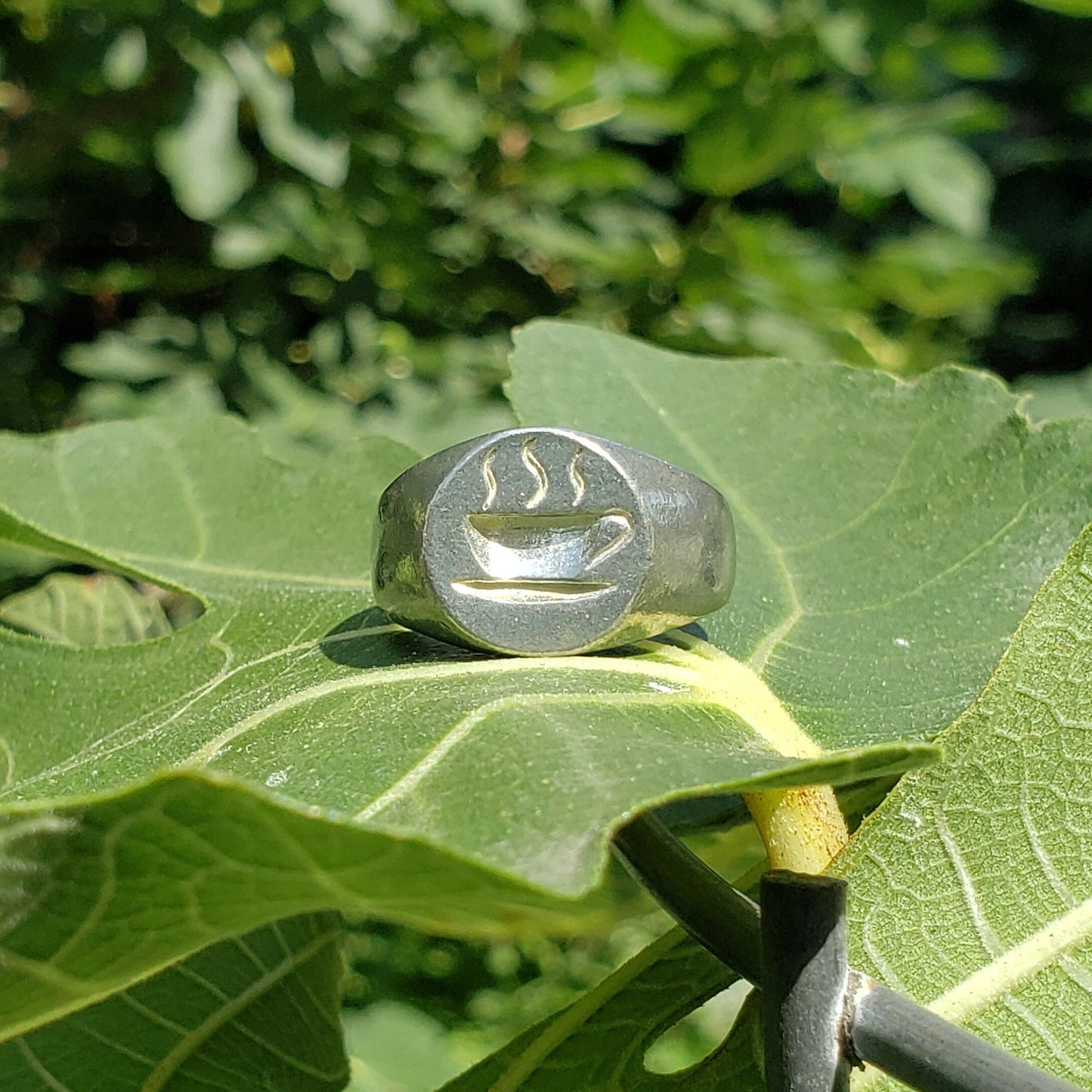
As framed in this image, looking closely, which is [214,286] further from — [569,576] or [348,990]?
[569,576]

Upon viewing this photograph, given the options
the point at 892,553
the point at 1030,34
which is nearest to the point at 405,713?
the point at 892,553

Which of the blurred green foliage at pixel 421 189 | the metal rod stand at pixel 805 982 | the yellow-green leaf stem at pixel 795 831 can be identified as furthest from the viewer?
the blurred green foliage at pixel 421 189

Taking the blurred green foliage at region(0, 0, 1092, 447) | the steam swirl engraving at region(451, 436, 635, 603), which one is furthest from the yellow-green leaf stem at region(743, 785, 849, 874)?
the blurred green foliage at region(0, 0, 1092, 447)

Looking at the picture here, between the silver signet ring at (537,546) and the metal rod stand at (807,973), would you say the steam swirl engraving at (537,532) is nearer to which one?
the silver signet ring at (537,546)

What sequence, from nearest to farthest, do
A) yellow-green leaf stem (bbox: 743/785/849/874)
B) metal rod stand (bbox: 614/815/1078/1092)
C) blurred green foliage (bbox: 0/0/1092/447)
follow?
metal rod stand (bbox: 614/815/1078/1092) < yellow-green leaf stem (bbox: 743/785/849/874) < blurred green foliage (bbox: 0/0/1092/447)

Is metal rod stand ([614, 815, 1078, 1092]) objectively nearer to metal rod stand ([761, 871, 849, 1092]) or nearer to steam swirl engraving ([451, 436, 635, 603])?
metal rod stand ([761, 871, 849, 1092])

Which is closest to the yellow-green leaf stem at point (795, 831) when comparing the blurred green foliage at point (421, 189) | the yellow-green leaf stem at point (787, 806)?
the yellow-green leaf stem at point (787, 806)
